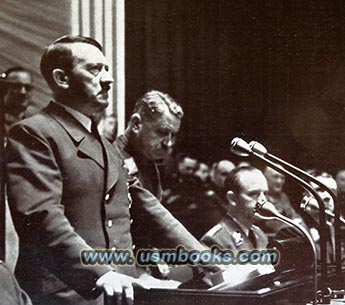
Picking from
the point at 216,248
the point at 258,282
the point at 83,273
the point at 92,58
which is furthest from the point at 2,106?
the point at 258,282

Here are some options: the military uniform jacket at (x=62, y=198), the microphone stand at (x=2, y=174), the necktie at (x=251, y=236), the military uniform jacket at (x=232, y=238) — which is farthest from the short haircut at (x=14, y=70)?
the necktie at (x=251, y=236)

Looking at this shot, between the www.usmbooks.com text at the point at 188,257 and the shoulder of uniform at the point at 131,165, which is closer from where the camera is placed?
the www.usmbooks.com text at the point at 188,257

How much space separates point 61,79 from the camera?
2.54m

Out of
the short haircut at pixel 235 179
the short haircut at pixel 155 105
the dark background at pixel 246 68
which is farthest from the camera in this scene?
the dark background at pixel 246 68

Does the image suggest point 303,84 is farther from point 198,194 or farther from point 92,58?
point 92,58

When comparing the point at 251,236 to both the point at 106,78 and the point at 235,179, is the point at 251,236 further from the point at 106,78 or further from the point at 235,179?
the point at 106,78

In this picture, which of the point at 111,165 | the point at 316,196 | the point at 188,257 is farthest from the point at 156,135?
the point at 316,196

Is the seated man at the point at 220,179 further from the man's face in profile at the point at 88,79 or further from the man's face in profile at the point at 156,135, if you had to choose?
the man's face in profile at the point at 88,79

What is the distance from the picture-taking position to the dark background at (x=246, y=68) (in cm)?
292

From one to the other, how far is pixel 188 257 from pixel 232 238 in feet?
0.61

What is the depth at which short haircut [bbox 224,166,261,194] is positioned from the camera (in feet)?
8.53

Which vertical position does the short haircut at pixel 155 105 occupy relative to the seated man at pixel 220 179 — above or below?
above

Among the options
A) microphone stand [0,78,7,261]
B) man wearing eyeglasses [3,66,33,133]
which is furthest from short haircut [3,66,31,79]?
microphone stand [0,78,7,261]

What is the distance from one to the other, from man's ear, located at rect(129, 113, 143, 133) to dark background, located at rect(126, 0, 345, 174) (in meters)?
0.19
